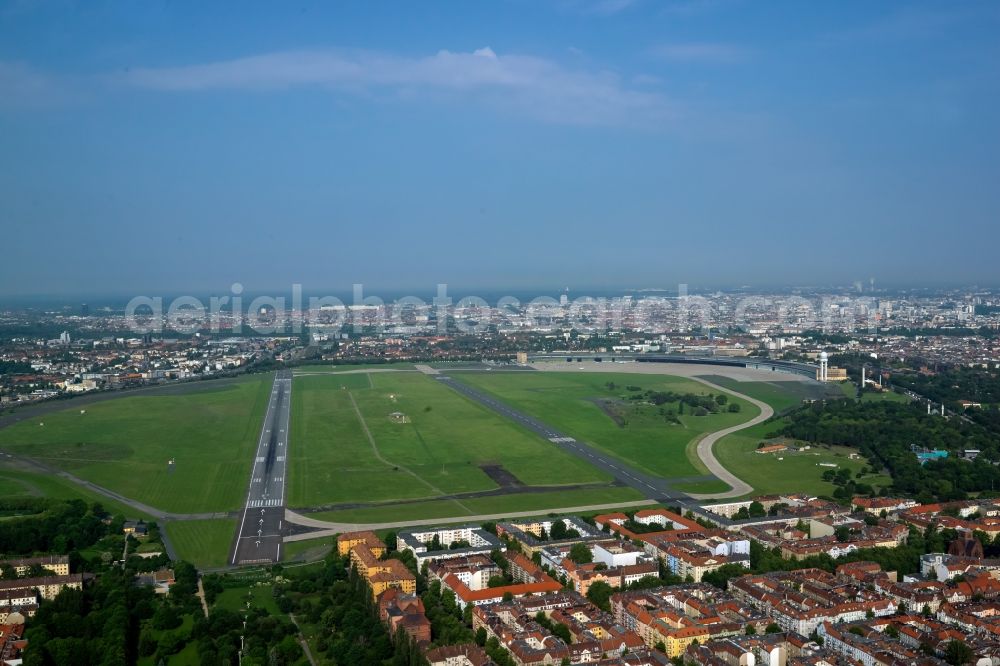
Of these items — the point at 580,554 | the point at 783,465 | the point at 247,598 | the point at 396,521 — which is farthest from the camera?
the point at 783,465

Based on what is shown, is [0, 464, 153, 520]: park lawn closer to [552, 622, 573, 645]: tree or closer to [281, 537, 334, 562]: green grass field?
[281, 537, 334, 562]: green grass field

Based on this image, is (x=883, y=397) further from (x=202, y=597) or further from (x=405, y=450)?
(x=202, y=597)

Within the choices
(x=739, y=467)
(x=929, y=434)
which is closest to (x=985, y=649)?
(x=739, y=467)

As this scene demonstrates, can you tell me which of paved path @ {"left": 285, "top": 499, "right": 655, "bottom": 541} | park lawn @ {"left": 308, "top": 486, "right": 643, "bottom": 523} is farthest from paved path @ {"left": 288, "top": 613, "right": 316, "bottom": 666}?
park lawn @ {"left": 308, "top": 486, "right": 643, "bottom": 523}

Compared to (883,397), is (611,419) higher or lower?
lower

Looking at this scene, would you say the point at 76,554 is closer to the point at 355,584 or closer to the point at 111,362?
the point at 355,584

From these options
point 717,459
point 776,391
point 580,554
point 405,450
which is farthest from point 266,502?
point 776,391

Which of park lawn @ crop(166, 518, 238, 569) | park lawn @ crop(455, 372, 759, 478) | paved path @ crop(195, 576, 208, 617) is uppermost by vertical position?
park lawn @ crop(455, 372, 759, 478)
